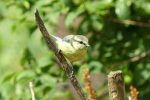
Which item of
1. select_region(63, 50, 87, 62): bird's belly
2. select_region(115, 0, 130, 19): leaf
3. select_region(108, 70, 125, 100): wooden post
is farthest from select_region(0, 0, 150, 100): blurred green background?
select_region(108, 70, 125, 100): wooden post

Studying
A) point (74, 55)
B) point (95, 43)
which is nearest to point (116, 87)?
point (74, 55)

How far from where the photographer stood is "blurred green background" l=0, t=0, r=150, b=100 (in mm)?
2896

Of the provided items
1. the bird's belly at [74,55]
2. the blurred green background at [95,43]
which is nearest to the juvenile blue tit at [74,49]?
the bird's belly at [74,55]

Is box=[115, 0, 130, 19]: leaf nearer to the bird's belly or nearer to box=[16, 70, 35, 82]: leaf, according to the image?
box=[16, 70, 35, 82]: leaf

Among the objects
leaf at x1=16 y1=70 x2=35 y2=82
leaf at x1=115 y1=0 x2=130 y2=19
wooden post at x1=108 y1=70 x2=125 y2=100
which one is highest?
leaf at x1=115 y1=0 x2=130 y2=19

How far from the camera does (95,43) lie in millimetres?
3279

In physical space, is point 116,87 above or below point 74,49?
below

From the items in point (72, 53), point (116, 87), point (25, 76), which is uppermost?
point (72, 53)

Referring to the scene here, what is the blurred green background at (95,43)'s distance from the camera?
9.50 feet

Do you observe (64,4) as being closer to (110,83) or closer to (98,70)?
(98,70)

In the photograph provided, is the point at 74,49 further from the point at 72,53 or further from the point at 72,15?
the point at 72,15

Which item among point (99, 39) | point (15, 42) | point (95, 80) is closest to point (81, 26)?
point (99, 39)

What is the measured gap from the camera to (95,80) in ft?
12.3

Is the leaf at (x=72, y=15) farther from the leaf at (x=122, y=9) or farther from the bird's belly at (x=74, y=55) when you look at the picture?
the bird's belly at (x=74, y=55)
